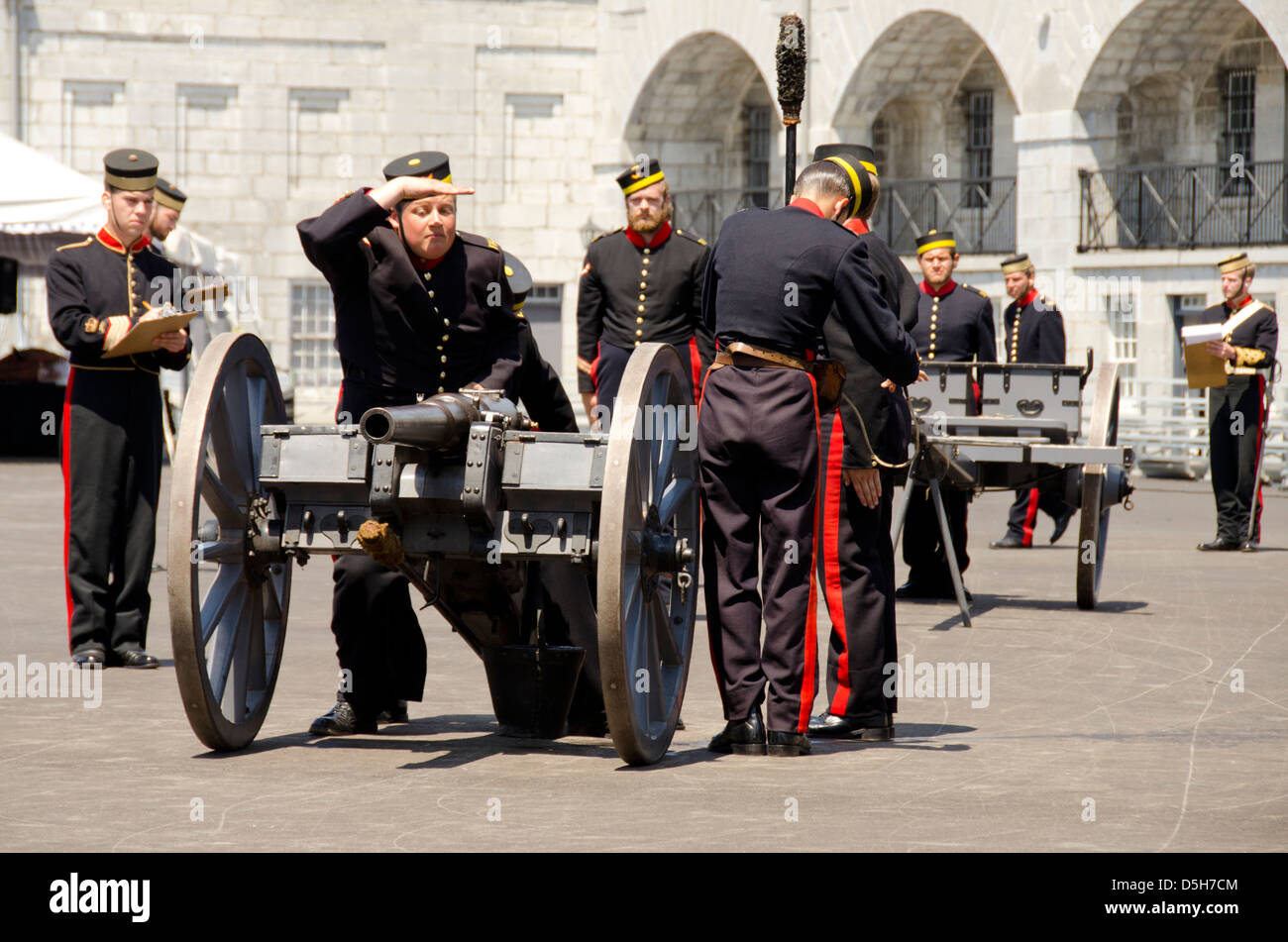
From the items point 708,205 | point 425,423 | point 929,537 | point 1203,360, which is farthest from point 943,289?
point 708,205

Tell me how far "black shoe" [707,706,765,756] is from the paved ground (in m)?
0.08

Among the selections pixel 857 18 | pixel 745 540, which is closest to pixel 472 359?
pixel 745 540

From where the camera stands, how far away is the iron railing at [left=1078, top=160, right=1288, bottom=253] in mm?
25891

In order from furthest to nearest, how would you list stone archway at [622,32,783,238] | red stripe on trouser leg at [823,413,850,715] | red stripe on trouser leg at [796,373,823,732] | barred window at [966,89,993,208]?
stone archway at [622,32,783,238] < barred window at [966,89,993,208] < red stripe on trouser leg at [823,413,850,715] < red stripe on trouser leg at [796,373,823,732]

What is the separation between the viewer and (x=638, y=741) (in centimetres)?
605

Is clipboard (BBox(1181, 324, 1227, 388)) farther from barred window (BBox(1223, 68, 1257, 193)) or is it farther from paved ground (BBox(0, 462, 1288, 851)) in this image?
barred window (BBox(1223, 68, 1257, 193))

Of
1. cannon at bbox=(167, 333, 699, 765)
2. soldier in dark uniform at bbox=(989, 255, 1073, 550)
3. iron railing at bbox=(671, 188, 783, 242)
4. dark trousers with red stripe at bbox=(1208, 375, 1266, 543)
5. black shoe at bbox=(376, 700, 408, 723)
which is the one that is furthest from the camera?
iron railing at bbox=(671, 188, 783, 242)

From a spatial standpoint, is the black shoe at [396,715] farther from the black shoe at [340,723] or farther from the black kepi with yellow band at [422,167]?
the black kepi with yellow band at [422,167]

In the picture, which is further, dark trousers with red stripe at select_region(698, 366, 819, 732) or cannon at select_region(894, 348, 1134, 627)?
cannon at select_region(894, 348, 1134, 627)

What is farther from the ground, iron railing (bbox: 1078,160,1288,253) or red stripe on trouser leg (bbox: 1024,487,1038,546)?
iron railing (bbox: 1078,160,1288,253)

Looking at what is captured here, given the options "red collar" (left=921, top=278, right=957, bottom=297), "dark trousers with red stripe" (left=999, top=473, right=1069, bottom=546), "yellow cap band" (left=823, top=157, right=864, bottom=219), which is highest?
"red collar" (left=921, top=278, right=957, bottom=297)

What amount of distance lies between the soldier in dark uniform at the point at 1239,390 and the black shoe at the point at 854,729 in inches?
333

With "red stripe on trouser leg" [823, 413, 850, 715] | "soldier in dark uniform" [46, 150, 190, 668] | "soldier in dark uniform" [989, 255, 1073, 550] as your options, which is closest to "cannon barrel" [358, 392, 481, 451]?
"red stripe on trouser leg" [823, 413, 850, 715]

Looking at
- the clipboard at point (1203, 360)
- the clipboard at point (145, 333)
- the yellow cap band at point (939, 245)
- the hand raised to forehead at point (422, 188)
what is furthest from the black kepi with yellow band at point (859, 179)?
the clipboard at point (1203, 360)
